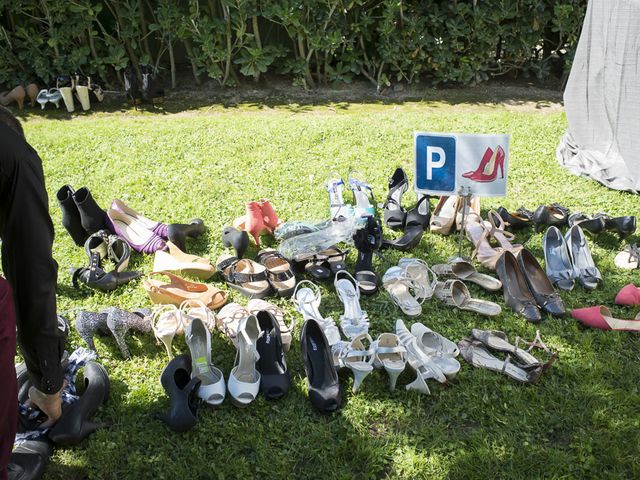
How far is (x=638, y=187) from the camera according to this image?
4891 millimetres

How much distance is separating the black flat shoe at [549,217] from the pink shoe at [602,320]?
41.9 inches

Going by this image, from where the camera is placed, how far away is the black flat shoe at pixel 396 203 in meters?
4.45

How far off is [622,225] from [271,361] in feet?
9.37

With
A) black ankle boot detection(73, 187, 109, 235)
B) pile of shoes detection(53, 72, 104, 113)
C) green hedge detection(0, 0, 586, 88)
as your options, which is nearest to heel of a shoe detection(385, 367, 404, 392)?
black ankle boot detection(73, 187, 109, 235)

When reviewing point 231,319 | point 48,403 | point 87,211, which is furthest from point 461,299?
point 87,211

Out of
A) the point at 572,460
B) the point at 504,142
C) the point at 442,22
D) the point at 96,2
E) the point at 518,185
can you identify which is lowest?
the point at 572,460

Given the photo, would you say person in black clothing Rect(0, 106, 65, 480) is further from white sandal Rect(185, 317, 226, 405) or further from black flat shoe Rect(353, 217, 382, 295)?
black flat shoe Rect(353, 217, 382, 295)

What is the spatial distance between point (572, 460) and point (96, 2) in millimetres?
7288

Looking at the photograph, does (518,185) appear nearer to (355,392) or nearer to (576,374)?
(576,374)

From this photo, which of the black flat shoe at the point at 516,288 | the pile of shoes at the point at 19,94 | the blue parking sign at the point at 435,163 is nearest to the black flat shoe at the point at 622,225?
the black flat shoe at the point at 516,288

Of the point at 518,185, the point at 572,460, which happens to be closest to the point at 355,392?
the point at 572,460

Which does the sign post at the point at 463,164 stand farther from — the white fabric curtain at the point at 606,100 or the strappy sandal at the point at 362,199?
the white fabric curtain at the point at 606,100

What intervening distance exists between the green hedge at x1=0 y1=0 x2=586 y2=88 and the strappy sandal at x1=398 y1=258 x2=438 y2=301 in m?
4.19

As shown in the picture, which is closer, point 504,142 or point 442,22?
point 504,142
